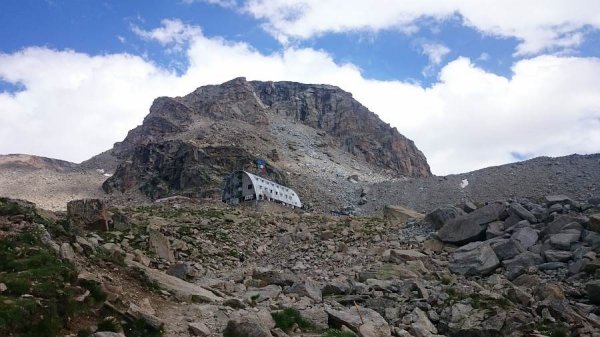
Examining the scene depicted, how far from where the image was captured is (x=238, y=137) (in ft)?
353

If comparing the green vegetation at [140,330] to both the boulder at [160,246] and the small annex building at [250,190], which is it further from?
the small annex building at [250,190]

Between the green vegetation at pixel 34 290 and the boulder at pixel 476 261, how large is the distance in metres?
16.6

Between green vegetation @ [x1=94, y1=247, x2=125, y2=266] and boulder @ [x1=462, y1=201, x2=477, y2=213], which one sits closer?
green vegetation @ [x1=94, y1=247, x2=125, y2=266]

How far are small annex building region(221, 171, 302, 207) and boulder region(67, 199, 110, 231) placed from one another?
1429 inches

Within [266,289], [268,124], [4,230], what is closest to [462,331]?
[266,289]

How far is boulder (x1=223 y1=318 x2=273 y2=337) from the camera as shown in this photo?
36.3 ft

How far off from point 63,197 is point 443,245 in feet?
307

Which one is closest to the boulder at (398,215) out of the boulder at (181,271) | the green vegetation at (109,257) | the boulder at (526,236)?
the boulder at (526,236)

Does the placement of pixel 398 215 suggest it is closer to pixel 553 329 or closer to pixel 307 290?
pixel 307 290

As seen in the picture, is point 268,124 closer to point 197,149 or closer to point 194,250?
point 197,149

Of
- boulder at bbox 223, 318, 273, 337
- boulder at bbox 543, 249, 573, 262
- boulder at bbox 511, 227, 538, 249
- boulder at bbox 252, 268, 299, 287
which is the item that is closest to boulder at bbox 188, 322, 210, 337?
boulder at bbox 223, 318, 273, 337

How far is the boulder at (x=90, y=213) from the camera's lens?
23047 mm

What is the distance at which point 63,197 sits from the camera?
98438 millimetres

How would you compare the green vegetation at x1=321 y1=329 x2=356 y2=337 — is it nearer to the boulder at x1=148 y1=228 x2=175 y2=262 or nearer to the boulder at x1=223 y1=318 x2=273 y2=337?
the boulder at x1=223 y1=318 x2=273 y2=337
